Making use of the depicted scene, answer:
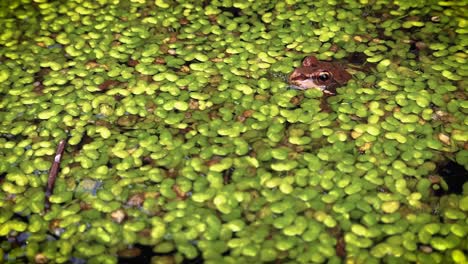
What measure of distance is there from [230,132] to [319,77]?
1.85 ft

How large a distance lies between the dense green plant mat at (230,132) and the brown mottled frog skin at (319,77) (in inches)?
2.4

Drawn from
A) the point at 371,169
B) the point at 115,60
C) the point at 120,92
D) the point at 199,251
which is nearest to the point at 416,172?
the point at 371,169

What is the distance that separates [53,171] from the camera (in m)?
1.90

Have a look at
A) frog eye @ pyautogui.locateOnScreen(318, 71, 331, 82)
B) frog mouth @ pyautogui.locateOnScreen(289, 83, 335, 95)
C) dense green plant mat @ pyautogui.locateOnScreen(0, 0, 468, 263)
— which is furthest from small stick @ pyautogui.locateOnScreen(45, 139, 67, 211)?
frog eye @ pyautogui.locateOnScreen(318, 71, 331, 82)

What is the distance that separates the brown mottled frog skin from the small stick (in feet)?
3.68

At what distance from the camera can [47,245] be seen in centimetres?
169

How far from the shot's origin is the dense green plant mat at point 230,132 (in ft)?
5.55

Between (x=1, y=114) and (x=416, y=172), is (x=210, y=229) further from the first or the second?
(x=1, y=114)

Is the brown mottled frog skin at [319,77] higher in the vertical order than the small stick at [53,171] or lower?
higher

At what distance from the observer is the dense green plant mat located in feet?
5.55

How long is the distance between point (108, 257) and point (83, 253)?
0.10 metres

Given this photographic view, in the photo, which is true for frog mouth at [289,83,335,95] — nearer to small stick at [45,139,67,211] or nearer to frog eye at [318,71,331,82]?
frog eye at [318,71,331,82]

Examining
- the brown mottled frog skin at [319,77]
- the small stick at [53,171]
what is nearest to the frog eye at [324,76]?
the brown mottled frog skin at [319,77]

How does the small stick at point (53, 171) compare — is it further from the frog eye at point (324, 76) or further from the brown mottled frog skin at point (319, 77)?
the frog eye at point (324, 76)
